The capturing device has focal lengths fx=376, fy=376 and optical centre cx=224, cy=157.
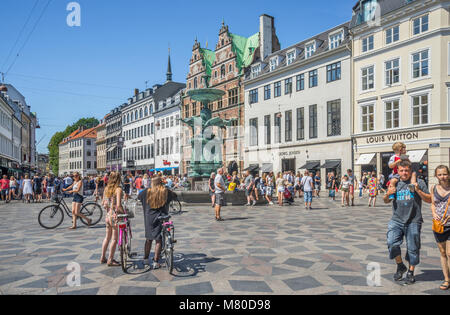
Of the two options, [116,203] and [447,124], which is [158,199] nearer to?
[116,203]

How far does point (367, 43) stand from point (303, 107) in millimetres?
8476

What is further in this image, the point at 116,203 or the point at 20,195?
the point at 20,195

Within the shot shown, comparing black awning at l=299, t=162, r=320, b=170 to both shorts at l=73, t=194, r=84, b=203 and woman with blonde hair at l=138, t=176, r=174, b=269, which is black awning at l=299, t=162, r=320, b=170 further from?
woman with blonde hair at l=138, t=176, r=174, b=269

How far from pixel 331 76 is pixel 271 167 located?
11.5 metres

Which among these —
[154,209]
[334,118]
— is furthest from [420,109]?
[154,209]

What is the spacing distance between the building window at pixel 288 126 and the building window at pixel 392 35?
39.2 ft

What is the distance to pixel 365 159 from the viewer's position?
30.2 metres

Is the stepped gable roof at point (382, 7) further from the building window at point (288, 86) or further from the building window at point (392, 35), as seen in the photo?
the building window at point (288, 86)

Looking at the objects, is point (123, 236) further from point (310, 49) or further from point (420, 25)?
point (310, 49)

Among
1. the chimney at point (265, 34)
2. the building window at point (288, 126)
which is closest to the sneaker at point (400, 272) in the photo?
the building window at point (288, 126)

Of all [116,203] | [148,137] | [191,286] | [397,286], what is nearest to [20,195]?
[116,203]

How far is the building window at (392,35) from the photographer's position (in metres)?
28.6

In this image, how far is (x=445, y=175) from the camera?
16.5 ft

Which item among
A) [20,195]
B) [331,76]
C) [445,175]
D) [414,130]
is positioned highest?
[331,76]
